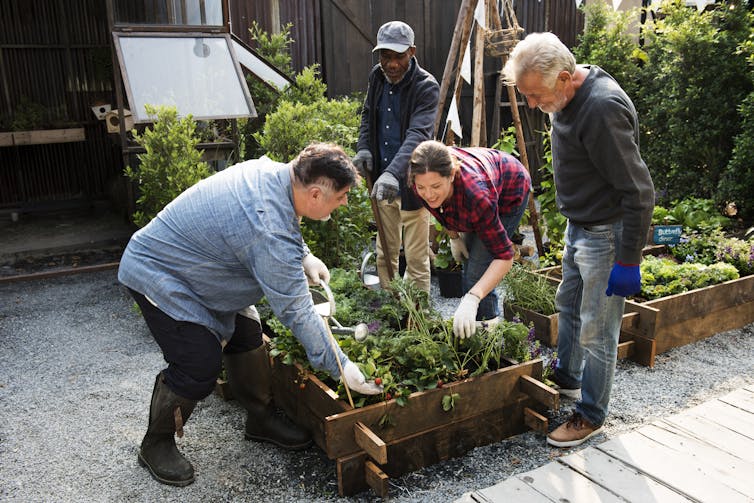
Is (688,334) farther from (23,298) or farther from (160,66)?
(23,298)

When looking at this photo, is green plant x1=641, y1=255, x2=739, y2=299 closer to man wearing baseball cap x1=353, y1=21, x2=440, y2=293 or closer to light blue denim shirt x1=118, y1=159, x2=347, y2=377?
man wearing baseball cap x1=353, y1=21, x2=440, y2=293

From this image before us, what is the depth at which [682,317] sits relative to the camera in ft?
13.4

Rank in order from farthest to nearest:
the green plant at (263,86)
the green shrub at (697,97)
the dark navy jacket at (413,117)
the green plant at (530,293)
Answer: the green shrub at (697,97) → the green plant at (263,86) → the green plant at (530,293) → the dark navy jacket at (413,117)

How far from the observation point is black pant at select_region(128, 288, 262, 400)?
2.59m

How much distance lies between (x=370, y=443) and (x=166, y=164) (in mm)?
3143

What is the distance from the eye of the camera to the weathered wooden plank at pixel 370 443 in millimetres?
2441

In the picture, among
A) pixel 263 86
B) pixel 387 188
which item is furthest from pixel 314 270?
pixel 263 86

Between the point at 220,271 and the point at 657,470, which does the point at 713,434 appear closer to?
the point at 657,470

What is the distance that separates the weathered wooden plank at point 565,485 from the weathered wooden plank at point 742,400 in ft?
3.63

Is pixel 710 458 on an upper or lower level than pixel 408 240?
lower

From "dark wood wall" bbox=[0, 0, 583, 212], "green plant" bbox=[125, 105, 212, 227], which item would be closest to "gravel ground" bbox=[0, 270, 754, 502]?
"green plant" bbox=[125, 105, 212, 227]

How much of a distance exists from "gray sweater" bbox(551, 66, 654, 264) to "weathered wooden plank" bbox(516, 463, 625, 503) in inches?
36.8

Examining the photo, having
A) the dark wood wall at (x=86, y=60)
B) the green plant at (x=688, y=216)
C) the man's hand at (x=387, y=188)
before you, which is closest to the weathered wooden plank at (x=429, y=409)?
the man's hand at (x=387, y=188)

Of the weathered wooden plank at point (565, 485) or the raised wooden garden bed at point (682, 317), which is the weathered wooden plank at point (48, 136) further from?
the weathered wooden plank at point (565, 485)
